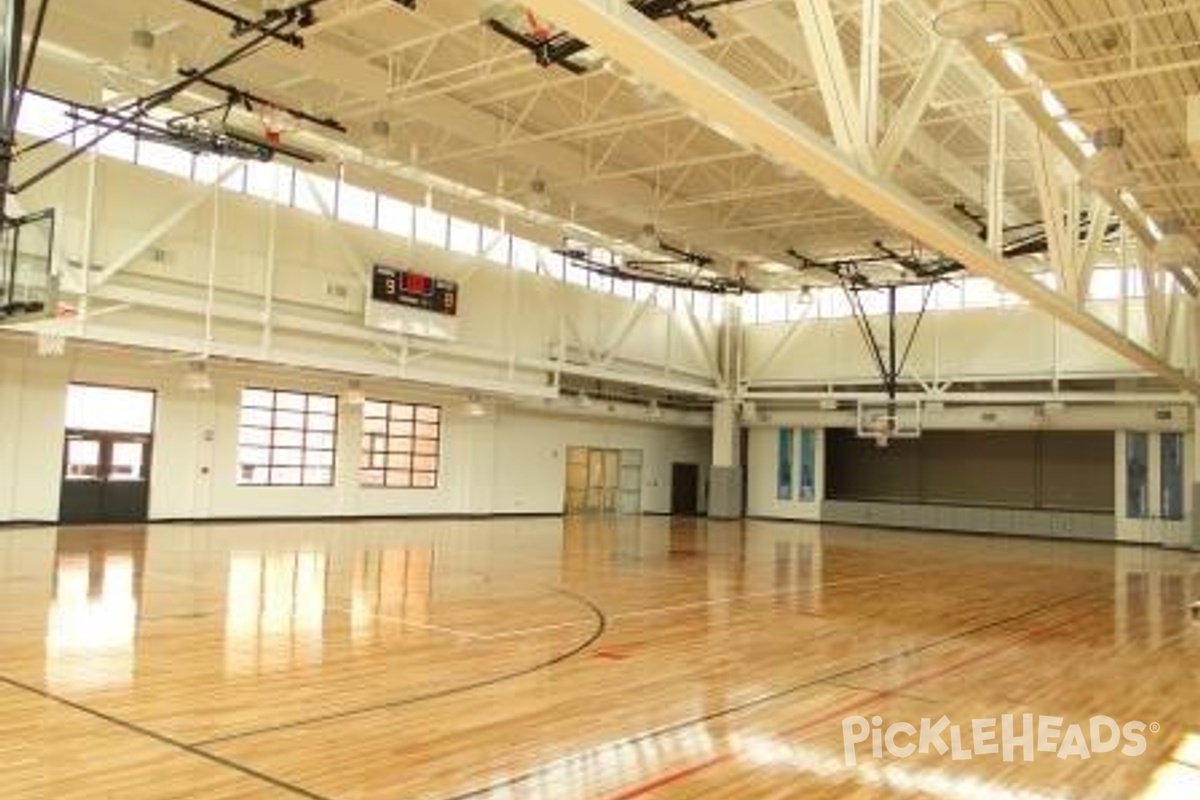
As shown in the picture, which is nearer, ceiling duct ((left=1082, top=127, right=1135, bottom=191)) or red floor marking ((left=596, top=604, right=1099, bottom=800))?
red floor marking ((left=596, top=604, right=1099, bottom=800))

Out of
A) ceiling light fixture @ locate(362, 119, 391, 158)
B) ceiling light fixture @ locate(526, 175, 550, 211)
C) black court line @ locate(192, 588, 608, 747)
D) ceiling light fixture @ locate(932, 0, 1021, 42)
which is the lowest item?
black court line @ locate(192, 588, 608, 747)

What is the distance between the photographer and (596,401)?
99.8 feet

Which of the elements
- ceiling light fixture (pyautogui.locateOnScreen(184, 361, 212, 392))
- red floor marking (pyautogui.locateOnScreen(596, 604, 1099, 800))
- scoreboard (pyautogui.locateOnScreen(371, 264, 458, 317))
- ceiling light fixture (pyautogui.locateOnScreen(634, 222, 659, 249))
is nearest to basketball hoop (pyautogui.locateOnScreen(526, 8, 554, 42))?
red floor marking (pyautogui.locateOnScreen(596, 604, 1099, 800))

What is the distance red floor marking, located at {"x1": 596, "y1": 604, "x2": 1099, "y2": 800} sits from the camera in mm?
5133

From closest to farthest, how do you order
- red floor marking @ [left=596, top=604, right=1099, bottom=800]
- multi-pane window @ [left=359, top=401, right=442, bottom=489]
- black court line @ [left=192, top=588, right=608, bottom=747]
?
red floor marking @ [left=596, top=604, right=1099, bottom=800]
black court line @ [left=192, top=588, right=608, bottom=747]
multi-pane window @ [left=359, top=401, right=442, bottom=489]

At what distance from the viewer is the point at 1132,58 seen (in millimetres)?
8836

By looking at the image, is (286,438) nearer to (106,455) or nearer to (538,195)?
(106,455)

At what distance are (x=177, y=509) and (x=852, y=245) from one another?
57.4ft

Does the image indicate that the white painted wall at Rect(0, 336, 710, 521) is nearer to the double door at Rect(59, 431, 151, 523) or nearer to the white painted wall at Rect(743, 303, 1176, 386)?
the double door at Rect(59, 431, 151, 523)

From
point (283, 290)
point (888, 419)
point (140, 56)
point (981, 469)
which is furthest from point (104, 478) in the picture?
point (981, 469)

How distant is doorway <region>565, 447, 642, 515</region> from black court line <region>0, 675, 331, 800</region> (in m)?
24.8

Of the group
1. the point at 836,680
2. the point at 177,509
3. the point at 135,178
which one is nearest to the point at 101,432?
the point at 177,509

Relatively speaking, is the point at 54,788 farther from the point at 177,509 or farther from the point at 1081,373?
the point at 1081,373

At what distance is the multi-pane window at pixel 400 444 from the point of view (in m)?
25.5
